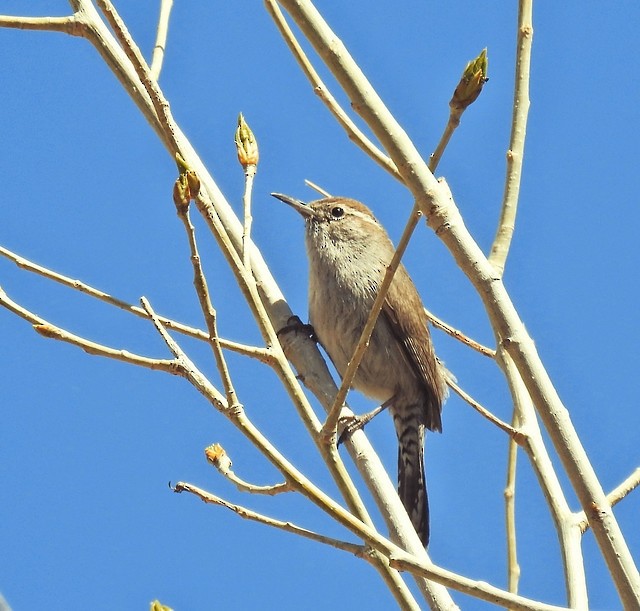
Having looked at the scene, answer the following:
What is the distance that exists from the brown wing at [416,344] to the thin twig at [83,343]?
3.32m

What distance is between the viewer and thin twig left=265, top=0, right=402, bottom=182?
3791 mm

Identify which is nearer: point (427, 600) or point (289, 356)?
point (427, 600)

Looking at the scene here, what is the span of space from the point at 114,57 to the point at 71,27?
0.21 metres

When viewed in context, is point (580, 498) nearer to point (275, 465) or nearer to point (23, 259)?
point (275, 465)

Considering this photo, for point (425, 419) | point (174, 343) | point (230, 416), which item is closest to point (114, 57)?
point (174, 343)

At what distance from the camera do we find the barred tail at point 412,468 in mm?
6238

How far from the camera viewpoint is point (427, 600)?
305 centimetres

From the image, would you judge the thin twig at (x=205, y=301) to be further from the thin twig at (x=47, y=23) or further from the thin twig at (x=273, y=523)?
the thin twig at (x=47, y=23)

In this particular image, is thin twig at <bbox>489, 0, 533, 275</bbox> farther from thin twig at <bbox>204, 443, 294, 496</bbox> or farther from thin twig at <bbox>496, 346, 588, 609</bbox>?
thin twig at <bbox>204, 443, 294, 496</bbox>

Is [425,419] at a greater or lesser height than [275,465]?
greater

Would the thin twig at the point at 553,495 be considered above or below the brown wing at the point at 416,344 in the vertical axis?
below

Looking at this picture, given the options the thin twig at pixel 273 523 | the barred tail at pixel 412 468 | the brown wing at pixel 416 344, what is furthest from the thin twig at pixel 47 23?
the barred tail at pixel 412 468

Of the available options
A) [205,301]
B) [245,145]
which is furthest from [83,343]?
[245,145]

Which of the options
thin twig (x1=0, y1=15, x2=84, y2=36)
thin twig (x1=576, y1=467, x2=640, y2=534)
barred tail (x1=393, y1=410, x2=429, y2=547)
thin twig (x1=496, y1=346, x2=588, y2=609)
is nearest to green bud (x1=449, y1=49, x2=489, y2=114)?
thin twig (x1=496, y1=346, x2=588, y2=609)
